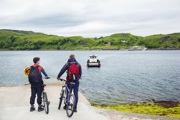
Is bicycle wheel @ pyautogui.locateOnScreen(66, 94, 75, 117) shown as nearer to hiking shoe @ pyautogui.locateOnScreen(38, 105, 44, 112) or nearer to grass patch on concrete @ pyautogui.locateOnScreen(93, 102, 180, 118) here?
hiking shoe @ pyautogui.locateOnScreen(38, 105, 44, 112)

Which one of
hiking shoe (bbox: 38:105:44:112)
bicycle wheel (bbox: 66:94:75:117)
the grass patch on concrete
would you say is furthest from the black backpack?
the grass patch on concrete

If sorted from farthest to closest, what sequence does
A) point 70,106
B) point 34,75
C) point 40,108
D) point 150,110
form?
point 150,110
point 40,108
point 70,106
point 34,75

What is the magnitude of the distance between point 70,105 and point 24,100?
510 centimetres

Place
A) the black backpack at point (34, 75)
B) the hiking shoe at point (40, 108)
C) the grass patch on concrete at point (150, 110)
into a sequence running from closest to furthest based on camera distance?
the black backpack at point (34, 75)
the hiking shoe at point (40, 108)
the grass patch on concrete at point (150, 110)

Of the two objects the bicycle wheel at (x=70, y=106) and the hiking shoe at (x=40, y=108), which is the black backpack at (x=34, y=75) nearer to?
the hiking shoe at (x=40, y=108)

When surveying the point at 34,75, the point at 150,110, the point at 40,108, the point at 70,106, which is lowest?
the point at 150,110

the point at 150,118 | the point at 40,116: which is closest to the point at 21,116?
the point at 40,116

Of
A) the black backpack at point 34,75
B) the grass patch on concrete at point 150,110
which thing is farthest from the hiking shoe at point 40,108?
the grass patch on concrete at point 150,110

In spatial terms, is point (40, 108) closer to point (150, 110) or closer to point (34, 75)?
point (34, 75)

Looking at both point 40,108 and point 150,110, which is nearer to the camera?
point 40,108

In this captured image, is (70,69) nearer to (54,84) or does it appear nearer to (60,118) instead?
(60,118)

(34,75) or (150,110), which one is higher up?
(34,75)

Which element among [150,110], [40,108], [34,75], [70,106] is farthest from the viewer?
[150,110]

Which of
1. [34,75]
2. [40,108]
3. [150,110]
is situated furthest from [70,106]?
[150,110]
